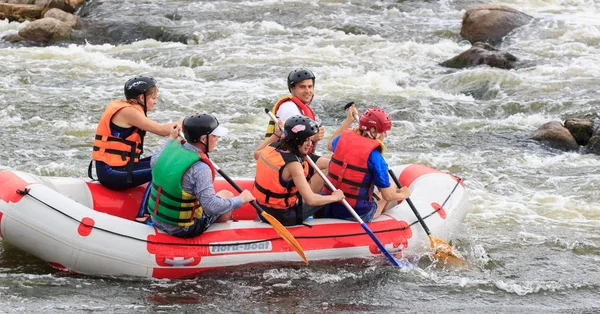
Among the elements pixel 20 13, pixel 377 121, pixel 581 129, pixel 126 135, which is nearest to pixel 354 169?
pixel 377 121

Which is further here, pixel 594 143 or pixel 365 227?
pixel 594 143

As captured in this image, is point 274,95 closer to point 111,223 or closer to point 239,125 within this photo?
point 239,125

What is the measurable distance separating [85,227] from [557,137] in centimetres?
676

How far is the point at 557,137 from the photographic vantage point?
1067 cm

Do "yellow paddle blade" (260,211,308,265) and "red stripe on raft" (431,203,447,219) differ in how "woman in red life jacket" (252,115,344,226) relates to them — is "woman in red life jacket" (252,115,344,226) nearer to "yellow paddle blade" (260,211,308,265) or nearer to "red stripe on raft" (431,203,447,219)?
"yellow paddle blade" (260,211,308,265)

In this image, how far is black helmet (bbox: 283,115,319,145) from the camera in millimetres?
5988

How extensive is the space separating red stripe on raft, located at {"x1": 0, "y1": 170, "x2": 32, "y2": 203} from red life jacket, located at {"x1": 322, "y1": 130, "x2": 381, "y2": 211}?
236 cm

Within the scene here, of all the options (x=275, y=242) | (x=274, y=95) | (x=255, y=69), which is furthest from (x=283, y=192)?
(x=255, y=69)

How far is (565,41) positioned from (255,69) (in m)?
6.02

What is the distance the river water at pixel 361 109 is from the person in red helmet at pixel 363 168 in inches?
19.3

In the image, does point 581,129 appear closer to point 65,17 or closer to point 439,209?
point 439,209

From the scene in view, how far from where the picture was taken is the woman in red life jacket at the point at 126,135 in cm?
653

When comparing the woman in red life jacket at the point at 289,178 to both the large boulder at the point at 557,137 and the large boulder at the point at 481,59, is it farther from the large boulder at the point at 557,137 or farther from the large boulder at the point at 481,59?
the large boulder at the point at 481,59

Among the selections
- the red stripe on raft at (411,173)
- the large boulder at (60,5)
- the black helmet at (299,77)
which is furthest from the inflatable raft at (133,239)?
the large boulder at (60,5)
